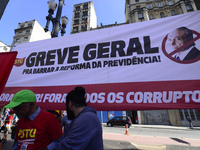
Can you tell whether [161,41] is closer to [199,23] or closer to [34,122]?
[199,23]

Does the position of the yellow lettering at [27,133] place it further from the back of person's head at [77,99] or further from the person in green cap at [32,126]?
the back of person's head at [77,99]

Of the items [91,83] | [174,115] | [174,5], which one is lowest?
[174,115]

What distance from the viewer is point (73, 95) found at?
1274 millimetres

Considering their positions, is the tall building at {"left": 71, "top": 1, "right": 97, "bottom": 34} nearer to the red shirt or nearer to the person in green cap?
the person in green cap

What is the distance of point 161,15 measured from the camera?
86.0 feet

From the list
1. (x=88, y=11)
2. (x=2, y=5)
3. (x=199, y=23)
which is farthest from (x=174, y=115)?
(x=88, y=11)

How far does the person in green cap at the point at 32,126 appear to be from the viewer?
4.67ft

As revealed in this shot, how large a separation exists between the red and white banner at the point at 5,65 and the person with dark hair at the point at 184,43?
2.80m

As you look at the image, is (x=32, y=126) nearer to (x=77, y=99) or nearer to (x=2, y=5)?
(x=77, y=99)

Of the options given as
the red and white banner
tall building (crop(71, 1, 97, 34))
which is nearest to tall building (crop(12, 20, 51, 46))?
tall building (crop(71, 1, 97, 34))

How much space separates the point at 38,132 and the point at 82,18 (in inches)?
1578

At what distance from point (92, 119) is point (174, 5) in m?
34.5

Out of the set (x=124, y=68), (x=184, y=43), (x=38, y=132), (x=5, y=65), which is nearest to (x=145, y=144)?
(x=124, y=68)

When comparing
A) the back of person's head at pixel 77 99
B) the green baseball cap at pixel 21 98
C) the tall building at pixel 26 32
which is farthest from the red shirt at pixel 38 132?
the tall building at pixel 26 32
